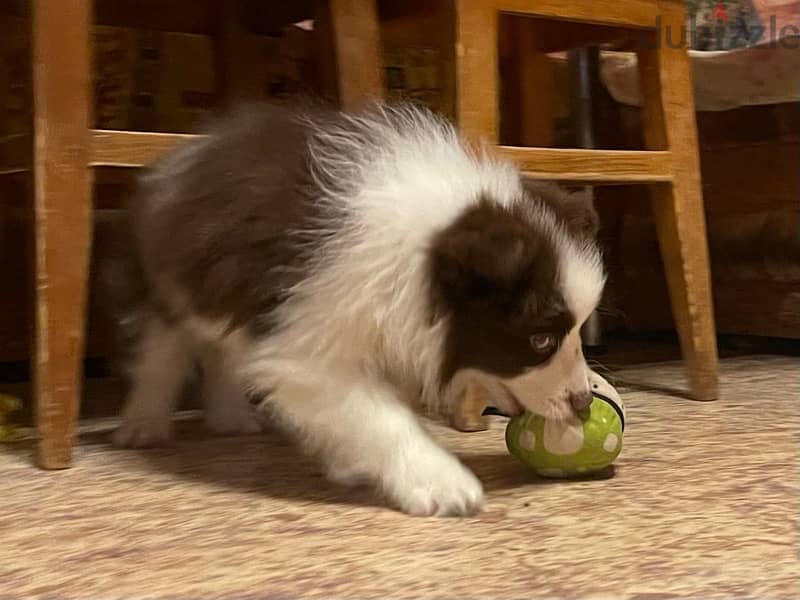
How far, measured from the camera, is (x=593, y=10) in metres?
1.76

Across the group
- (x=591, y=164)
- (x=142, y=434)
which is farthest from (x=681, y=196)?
(x=142, y=434)

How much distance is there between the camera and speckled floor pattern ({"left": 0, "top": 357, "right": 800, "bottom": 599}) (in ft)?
3.23

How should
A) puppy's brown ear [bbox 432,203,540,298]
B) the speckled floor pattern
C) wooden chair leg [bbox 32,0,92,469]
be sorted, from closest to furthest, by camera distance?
the speckled floor pattern
puppy's brown ear [bbox 432,203,540,298]
wooden chair leg [bbox 32,0,92,469]

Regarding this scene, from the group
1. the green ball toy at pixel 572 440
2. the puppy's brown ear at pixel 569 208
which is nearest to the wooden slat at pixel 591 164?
the puppy's brown ear at pixel 569 208

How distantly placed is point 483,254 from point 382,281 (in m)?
0.15

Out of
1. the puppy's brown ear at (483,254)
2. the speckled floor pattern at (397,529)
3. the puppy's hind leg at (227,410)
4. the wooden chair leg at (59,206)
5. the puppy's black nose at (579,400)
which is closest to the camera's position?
the speckled floor pattern at (397,529)

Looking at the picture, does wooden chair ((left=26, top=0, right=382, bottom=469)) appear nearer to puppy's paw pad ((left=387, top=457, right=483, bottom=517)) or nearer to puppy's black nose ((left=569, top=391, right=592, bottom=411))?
puppy's paw pad ((left=387, top=457, right=483, bottom=517))

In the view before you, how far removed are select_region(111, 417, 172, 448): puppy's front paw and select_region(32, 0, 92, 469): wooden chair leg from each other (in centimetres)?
19

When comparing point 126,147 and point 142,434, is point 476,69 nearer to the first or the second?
point 126,147

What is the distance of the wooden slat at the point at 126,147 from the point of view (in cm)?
147

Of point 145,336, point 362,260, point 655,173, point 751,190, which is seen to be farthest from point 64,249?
point 751,190

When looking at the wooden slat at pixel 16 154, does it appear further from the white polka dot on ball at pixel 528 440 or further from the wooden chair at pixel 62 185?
the white polka dot on ball at pixel 528 440

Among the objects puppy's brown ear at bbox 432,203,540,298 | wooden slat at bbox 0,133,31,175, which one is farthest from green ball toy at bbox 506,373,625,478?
wooden slat at bbox 0,133,31,175

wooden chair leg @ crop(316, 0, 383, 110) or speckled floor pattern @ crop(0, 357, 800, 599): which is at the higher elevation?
wooden chair leg @ crop(316, 0, 383, 110)
